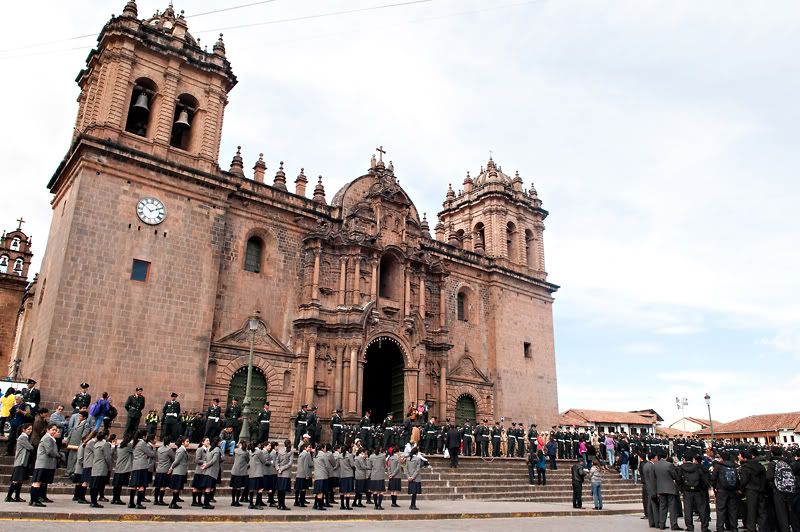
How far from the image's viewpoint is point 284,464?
1359 cm

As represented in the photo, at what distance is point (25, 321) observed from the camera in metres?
33.2

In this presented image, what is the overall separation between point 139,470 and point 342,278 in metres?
15.2

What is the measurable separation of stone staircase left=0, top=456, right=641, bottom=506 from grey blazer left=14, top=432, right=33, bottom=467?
453 centimetres

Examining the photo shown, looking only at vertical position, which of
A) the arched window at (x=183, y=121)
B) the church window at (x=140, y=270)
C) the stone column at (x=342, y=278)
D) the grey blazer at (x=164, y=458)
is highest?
the arched window at (x=183, y=121)

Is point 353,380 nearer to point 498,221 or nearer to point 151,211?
point 151,211

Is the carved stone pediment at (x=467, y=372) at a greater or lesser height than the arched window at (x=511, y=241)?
lesser

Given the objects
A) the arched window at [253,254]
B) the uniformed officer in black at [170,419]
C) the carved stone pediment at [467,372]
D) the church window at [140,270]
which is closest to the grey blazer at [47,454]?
the uniformed officer in black at [170,419]

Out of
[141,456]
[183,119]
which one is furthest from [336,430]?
[183,119]

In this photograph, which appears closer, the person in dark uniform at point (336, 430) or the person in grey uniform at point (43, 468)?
the person in grey uniform at point (43, 468)

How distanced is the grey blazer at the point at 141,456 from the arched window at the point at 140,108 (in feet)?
51.7

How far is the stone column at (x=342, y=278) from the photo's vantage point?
26.3 metres

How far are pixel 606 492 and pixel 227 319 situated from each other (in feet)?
51.6

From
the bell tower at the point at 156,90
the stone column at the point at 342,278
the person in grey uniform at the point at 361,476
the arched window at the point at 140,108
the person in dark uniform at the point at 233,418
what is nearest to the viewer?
the person in grey uniform at the point at 361,476

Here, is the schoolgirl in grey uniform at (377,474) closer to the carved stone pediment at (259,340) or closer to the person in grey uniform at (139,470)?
the person in grey uniform at (139,470)
